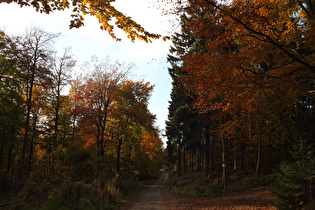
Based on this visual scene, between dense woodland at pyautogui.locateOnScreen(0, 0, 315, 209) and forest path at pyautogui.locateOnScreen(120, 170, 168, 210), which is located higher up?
dense woodland at pyautogui.locateOnScreen(0, 0, 315, 209)

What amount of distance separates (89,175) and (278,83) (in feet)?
37.7

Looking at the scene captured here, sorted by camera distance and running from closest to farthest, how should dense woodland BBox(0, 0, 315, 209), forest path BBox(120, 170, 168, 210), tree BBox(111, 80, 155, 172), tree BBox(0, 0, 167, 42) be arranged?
tree BBox(0, 0, 167, 42) < dense woodland BBox(0, 0, 315, 209) < forest path BBox(120, 170, 168, 210) < tree BBox(111, 80, 155, 172)

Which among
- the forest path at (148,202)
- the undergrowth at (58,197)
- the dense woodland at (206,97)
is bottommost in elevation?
the forest path at (148,202)

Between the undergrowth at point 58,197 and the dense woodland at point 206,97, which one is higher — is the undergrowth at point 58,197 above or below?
below

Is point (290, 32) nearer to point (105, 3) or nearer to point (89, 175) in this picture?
point (105, 3)

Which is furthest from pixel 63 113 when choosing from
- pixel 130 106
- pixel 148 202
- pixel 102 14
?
Result: pixel 102 14

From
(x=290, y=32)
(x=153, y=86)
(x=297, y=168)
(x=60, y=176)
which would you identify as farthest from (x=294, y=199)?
(x=153, y=86)

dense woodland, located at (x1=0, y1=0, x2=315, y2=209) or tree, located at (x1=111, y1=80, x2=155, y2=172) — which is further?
tree, located at (x1=111, y1=80, x2=155, y2=172)

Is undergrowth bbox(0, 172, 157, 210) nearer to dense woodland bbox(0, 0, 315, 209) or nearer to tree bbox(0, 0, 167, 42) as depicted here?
dense woodland bbox(0, 0, 315, 209)

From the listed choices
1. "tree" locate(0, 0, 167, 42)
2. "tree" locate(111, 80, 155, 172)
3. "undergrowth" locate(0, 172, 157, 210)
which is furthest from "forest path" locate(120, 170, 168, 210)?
"tree" locate(0, 0, 167, 42)

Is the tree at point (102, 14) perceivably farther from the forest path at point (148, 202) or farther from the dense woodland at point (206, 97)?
the forest path at point (148, 202)

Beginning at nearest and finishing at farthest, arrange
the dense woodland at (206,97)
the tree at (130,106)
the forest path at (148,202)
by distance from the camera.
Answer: the dense woodland at (206,97)
the forest path at (148,202)
the tree at (130,106)

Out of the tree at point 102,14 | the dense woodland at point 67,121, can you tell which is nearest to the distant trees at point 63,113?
the dense woodland at point 67,121

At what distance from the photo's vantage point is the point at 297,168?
5797 millimetres
